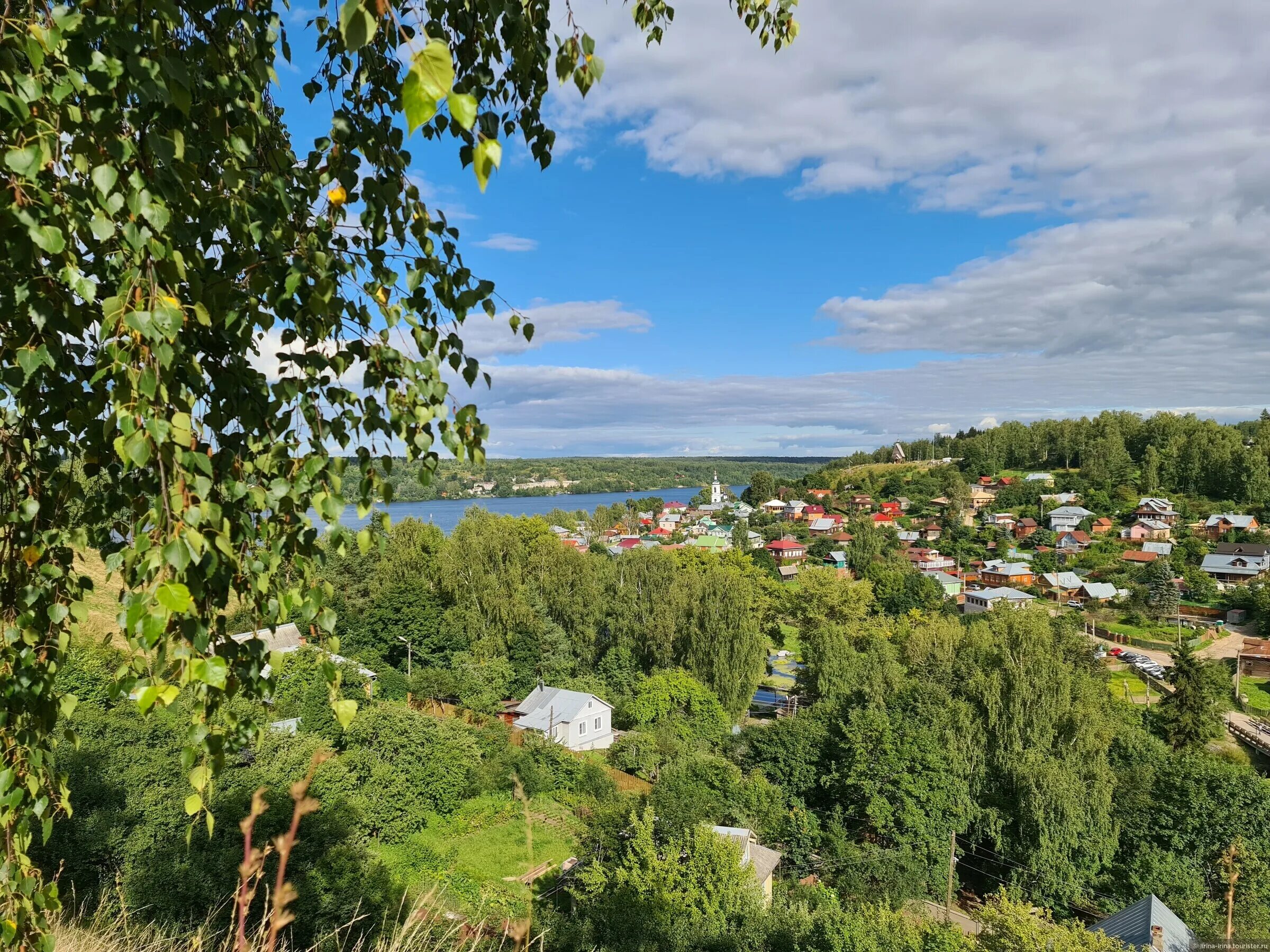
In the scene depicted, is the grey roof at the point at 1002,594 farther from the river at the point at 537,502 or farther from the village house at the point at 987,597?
the river at the point at 537,502

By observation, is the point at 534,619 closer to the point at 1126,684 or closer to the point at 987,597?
the point at 1126,684

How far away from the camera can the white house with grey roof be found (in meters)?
18.8

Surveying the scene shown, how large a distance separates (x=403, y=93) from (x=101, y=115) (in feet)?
1.94

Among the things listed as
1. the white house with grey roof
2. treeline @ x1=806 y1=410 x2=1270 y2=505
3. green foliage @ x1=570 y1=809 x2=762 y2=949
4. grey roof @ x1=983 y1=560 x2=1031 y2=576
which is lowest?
grey roof @ x1=983 y1=560 x2=1031 y2=576

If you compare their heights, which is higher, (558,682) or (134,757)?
(134,757)

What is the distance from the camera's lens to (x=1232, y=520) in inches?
1807

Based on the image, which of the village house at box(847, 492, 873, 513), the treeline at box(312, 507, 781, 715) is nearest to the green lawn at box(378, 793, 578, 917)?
the treeline at box(312, 507, 781, 715)

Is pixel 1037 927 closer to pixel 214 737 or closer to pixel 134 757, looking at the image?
pixel 214 737

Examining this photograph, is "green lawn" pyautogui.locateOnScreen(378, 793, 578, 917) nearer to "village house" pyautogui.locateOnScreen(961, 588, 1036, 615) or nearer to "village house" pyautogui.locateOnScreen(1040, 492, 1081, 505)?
"village house" pyautogui.locateOnScreen(961, 588, 1036, 615)

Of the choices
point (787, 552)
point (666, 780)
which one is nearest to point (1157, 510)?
point (787, 552)

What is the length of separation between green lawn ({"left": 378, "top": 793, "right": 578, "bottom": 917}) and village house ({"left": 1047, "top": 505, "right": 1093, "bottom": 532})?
4856 cm

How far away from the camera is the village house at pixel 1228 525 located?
44969 millimetres

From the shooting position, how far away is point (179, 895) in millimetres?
7270

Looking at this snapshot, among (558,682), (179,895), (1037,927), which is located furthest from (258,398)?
(558,682)
